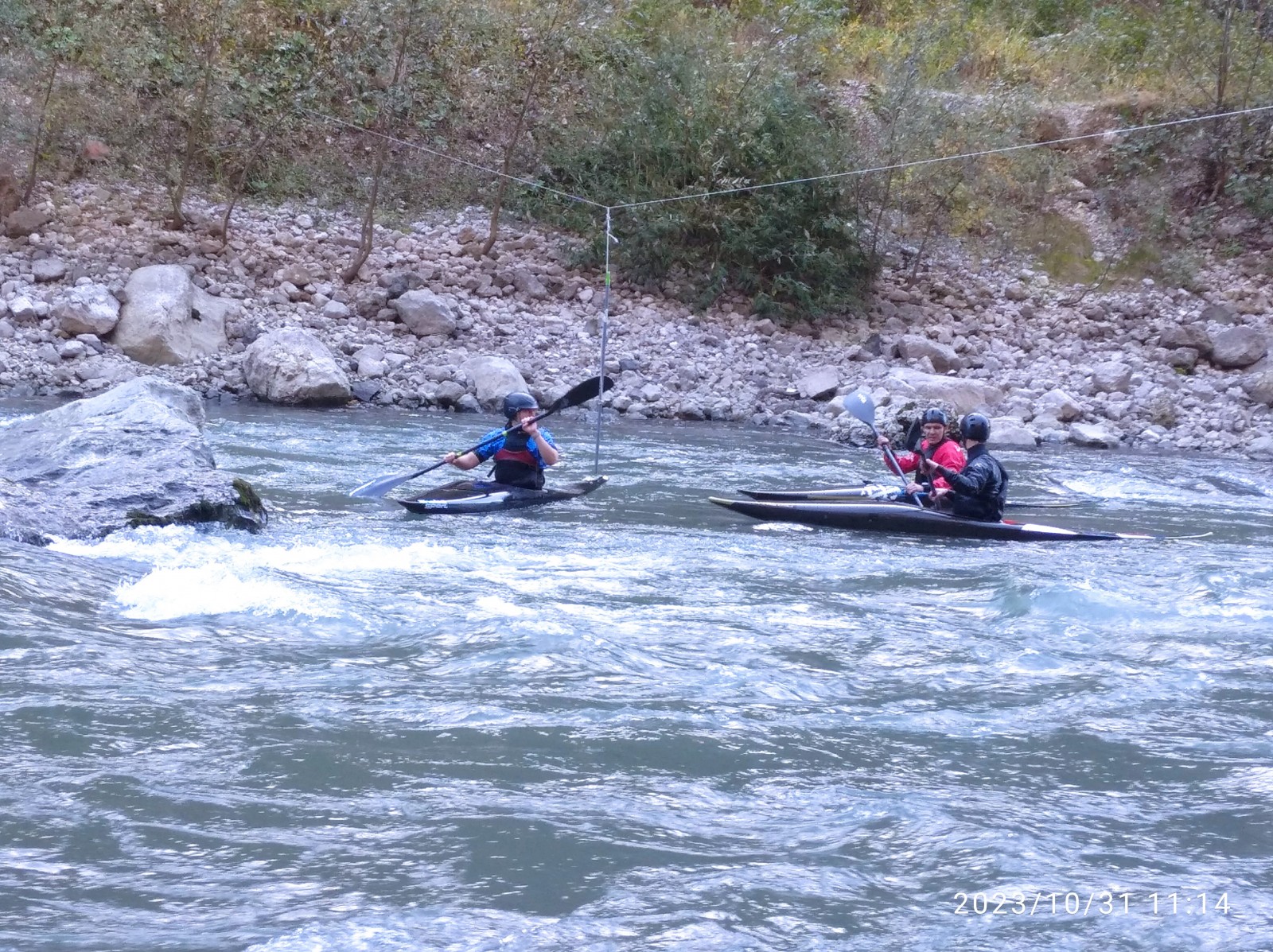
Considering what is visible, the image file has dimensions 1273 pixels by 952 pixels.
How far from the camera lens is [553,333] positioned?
13766mm

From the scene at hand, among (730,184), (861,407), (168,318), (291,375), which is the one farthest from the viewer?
(730,184)

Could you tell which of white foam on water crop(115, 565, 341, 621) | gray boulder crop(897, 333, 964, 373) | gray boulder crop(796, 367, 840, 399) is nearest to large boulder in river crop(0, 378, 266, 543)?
white foam on water crop(115, 565, 341, 621)

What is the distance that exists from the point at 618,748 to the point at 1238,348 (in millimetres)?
Result: 12212

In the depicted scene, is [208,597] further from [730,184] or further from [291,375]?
[730,184]

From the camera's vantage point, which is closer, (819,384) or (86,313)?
(86,313)

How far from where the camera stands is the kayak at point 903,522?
717cm

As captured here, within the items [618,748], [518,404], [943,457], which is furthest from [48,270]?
[618,748]

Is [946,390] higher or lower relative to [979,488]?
higher

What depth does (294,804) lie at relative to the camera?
3.12 metres

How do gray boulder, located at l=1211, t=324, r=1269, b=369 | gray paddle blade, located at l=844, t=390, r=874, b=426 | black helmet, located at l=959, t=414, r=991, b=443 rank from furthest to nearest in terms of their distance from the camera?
1. gray boulder, located at l=1211, t=324, r=1269, b=369
2. gray paddle blade, located at l=844, t=390, r=874, b=426
3. black helmet, located at l=959, t=414, r=991, b=443

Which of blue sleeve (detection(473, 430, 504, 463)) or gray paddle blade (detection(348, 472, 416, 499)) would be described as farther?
blue sleeve (detection(473, 430, 504, 463))

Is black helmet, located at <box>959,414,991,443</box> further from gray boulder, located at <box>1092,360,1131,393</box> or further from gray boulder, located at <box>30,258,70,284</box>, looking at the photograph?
gray boulder, located at <box>30,258,70,284</box>

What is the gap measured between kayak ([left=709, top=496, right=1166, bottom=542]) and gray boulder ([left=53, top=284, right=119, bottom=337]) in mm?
7321

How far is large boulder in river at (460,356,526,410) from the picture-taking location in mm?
12055
